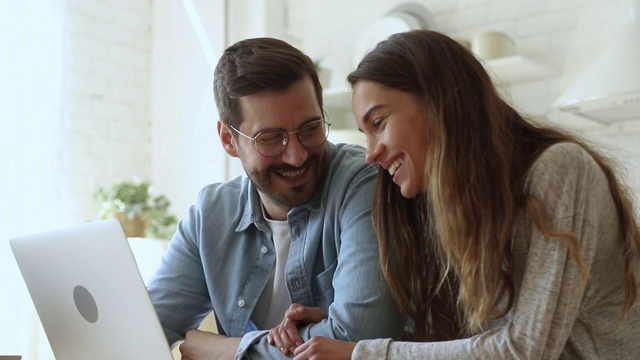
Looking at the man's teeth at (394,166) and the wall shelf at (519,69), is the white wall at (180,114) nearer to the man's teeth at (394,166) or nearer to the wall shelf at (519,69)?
the wall shelf at (519,69)

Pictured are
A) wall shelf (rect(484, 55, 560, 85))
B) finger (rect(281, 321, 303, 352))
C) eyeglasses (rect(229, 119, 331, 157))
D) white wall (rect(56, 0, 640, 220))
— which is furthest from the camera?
white wall (rect(56, 0, 640, 220))

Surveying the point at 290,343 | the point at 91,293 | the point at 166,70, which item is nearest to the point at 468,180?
the point at 290,343

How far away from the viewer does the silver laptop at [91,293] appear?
135 cm

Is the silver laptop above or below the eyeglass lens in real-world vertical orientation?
below

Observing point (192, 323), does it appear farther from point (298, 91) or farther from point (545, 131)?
point (545, 131)

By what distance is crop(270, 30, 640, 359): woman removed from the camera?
119cm

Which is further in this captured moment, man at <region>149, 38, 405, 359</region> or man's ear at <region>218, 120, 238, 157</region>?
man's ear at <region>218, 120, 238, 157</region>

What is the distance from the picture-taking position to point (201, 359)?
1.57m

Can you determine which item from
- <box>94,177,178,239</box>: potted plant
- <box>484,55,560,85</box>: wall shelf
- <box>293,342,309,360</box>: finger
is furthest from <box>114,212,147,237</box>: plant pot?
<box>293,342,309,360</box>: finger

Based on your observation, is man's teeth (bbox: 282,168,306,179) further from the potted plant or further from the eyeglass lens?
the potted plant

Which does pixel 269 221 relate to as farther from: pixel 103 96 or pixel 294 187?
pixel 103 96

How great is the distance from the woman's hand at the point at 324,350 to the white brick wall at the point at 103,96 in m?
2.74

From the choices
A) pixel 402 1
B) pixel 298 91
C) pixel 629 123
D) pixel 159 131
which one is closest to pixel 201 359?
pixel 298 91

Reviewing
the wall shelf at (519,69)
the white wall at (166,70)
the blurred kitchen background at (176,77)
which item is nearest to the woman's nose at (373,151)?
the blurred kitchen background at (176,77)
